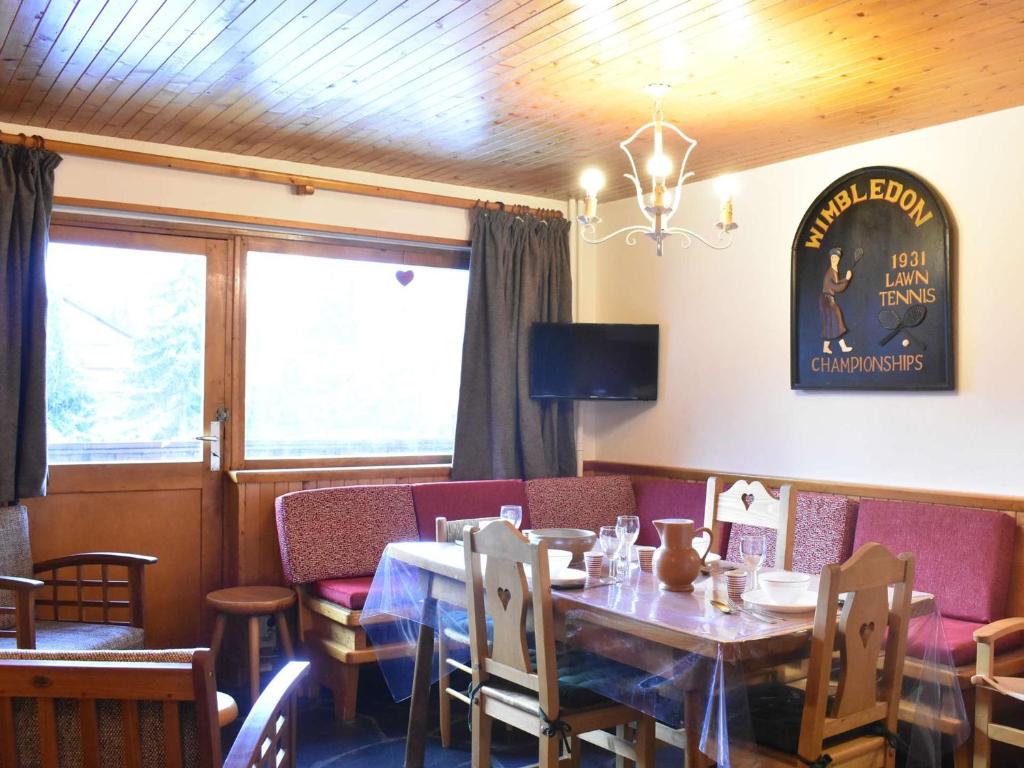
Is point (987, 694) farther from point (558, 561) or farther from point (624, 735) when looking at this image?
point (558, 561)

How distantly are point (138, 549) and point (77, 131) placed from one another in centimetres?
187

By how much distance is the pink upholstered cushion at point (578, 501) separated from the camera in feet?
16.5

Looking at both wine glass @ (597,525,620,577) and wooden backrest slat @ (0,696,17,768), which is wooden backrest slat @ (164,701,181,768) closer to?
wooden backrest slat @ (0,696,17,768)

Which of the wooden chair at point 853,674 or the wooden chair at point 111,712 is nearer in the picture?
the wooden chair at point 111,712

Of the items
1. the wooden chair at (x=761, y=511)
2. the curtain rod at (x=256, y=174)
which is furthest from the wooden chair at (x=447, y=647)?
the curtain rod at (x=256, y=174)

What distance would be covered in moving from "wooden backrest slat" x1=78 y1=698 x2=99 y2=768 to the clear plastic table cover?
4.31 ft

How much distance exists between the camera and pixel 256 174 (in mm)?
4680

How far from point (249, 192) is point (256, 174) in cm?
10

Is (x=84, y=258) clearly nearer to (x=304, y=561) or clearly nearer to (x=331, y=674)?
(x=304, y=561)

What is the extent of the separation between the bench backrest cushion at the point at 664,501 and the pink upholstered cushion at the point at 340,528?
49.5 inches

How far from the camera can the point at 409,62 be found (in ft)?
11.2

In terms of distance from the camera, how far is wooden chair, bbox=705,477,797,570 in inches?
136

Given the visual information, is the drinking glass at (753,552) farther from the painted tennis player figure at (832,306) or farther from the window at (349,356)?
the window at (349,356)

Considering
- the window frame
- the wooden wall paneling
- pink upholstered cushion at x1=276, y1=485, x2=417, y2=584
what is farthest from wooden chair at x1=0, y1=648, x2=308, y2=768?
the window frame
